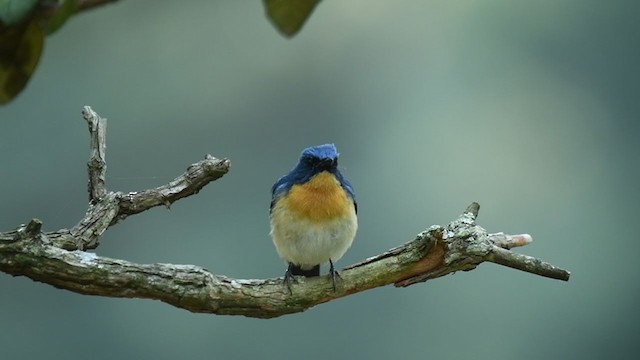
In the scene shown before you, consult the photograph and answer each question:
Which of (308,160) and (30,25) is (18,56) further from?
(308,160)

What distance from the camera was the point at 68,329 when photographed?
26.9 ft

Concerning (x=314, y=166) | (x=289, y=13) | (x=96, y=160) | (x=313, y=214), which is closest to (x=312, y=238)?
(x=313, y=214)

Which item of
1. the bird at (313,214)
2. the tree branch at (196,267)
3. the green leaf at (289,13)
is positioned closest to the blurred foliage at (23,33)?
the green leaf at (289,13)

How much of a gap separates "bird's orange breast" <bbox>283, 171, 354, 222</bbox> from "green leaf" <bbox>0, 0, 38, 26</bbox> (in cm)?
264

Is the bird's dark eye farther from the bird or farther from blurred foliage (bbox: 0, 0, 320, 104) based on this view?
blurred foliage (bbox: 0, 0, 320, 104)

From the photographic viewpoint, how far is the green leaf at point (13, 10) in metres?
0.62

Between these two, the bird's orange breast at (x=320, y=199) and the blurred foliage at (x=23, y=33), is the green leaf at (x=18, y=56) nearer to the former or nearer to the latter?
the blurred foliage at (x=23, y=33)

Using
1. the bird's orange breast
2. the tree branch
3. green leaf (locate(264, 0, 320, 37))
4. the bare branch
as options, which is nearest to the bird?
the bird's orange breast

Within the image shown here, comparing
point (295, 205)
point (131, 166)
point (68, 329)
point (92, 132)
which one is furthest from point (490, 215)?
point (92, 132)

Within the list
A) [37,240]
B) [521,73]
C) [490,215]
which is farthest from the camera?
[521,73]

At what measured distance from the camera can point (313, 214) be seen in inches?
128

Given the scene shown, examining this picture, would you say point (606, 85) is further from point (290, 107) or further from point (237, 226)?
point (237, 226)

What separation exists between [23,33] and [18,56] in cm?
2

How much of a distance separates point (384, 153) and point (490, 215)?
1071 mm
